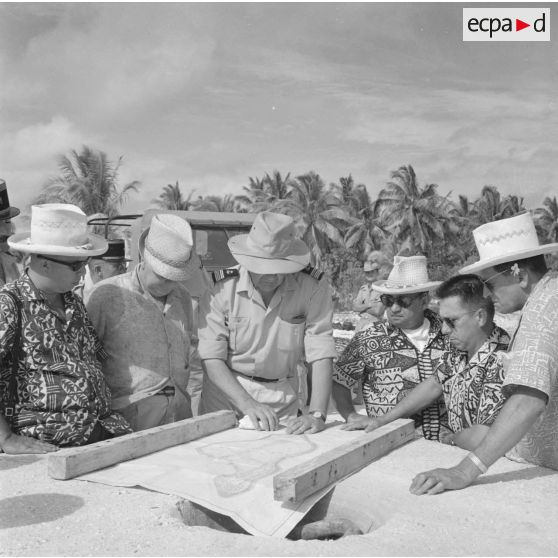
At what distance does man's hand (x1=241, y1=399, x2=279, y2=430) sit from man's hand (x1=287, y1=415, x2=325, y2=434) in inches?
3.9

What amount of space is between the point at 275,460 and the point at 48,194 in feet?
89.6

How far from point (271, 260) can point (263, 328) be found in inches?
16.1

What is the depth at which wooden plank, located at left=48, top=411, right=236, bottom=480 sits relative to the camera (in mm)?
2998

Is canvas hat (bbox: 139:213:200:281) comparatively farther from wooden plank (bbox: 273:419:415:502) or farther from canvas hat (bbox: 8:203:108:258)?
wooden plank (bbox: 273:419:415:502)

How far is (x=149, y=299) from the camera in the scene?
377 centimetres

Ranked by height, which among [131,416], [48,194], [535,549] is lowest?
[535,549]

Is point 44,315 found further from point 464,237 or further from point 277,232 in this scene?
point 464,237

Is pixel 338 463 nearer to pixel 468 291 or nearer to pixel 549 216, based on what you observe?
pixel 468 291

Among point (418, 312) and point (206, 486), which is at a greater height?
point (418, 312)

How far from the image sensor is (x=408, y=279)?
4.19 metres

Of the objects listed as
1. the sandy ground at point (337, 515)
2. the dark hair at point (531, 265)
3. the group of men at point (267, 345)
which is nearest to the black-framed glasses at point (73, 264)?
the group of men at point (267, 345)

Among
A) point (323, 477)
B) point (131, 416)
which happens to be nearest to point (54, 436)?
point (131, 416)

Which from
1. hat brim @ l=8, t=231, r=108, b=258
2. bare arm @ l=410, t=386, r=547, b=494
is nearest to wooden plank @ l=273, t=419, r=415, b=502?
bare arm @ l=410, t=386, r=547, b=494

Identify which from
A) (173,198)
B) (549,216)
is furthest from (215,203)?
(549,216)
